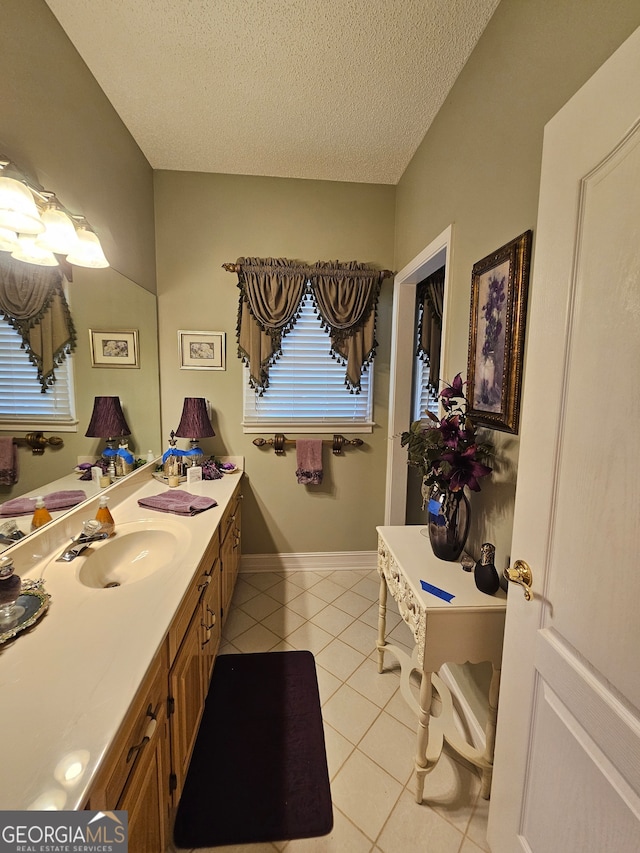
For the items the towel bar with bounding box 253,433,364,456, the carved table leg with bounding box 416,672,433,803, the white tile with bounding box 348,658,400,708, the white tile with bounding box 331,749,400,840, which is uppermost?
the towel bar with bounding box 253,433,364,456

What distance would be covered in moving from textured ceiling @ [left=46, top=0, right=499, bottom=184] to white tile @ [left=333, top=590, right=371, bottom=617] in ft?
9.68

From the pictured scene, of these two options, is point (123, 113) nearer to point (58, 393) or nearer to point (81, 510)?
point (58, 393)

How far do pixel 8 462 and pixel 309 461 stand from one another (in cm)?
171

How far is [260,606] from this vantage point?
7.31ft

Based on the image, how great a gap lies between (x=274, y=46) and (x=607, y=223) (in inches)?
64.8

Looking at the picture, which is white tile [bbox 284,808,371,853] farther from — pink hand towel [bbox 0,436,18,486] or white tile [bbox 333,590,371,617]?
pink hand towel [bbox 0,436,18,486]

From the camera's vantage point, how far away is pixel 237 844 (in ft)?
3.58

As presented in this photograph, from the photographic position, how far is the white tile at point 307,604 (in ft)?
7.19

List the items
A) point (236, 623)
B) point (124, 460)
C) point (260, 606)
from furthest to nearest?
point (260, 606), point (236, 623), point (124, 460)

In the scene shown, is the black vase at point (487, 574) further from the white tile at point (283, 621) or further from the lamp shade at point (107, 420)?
the lamp shade at point (107, 420)

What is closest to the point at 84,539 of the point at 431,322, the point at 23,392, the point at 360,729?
the point at 23,392

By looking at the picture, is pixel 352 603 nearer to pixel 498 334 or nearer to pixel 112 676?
pixel 112 676

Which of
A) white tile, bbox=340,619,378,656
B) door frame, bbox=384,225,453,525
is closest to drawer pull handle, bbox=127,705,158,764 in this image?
white tile, bbox=340,619,378,656

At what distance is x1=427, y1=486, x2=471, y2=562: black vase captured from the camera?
51.9 inches
